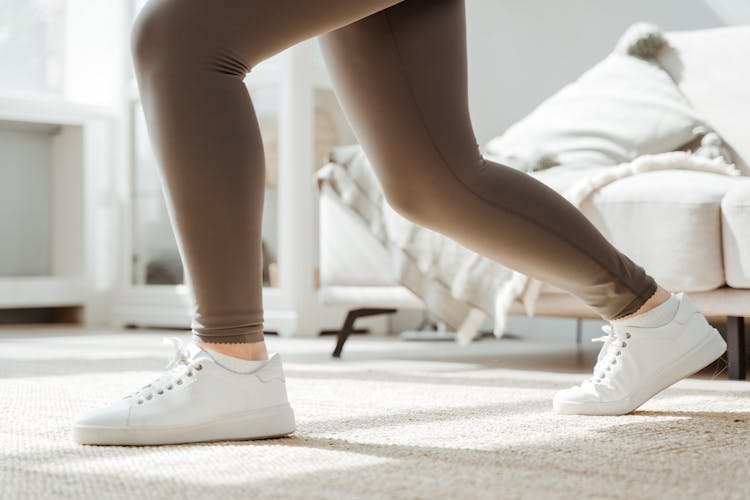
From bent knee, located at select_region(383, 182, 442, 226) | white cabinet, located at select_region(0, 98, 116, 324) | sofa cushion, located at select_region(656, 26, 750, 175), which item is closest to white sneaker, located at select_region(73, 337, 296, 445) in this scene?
bent knee, located at select_region(383, 182, 442, 226)

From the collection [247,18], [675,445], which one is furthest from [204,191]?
[675,445]

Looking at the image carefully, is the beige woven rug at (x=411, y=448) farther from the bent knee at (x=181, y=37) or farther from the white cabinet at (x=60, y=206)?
the white cabinet at (x=60, y=206)

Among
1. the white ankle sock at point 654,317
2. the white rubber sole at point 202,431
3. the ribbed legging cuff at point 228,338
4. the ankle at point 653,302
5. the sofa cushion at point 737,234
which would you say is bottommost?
the white rubber sole at point 202,431

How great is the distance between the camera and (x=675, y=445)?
3.38 ft

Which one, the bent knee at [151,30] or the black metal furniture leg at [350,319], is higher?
the bent knee at [151,30]

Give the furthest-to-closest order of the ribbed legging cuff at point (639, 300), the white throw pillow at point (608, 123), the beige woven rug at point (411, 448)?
the white throw pillow at point (608, 123) < the ribbed legging cuff at point (639, 300) < the beige woven rug at point (411, 448)

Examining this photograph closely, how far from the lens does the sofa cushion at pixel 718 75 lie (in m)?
2.41

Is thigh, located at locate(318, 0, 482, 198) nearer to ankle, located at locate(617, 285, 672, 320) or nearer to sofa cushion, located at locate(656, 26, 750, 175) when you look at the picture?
ankle, located at locate(617, 285, 672, 320)

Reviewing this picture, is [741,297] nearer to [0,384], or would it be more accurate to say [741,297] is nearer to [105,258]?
[0,384]

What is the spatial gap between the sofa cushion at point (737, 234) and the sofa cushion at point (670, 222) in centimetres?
1

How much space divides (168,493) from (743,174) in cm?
191

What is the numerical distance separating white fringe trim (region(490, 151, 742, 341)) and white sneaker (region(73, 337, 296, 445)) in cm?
103

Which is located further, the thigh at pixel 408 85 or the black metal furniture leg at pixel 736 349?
the black metal furniture leg at pixel 736 349

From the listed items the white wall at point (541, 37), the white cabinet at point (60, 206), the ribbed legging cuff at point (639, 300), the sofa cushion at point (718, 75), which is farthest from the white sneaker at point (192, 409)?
the white cabinet at point (60, 206)
